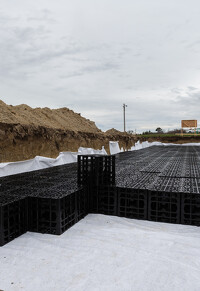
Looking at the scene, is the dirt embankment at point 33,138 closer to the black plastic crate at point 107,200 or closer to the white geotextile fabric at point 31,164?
the white geotextile fabric at point 31,164

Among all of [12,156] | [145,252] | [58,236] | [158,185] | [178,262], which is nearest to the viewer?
[178,262]

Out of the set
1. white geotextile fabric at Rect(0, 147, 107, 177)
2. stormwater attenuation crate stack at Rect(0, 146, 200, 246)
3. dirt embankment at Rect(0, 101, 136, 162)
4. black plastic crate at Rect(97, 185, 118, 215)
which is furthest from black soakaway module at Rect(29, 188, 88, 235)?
dirt embankment at Rect(0, 101, 136, 162)

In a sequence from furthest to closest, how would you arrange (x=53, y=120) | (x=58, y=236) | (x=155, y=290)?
(x=53, y=120) → (x=58, y=236) → (x=155, y=290)

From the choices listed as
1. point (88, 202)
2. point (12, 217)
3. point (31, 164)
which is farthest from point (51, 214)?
point (31, 164)

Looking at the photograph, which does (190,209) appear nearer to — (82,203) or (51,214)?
(82,203)

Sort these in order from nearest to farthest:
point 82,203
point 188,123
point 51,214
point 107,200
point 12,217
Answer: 1. point 12,217
2. point 51,214
3. point 82,203
4. point 107,200
5. point 188,123

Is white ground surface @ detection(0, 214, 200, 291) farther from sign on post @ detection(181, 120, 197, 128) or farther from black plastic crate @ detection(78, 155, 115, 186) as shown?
sign on post @ detection(181, 120, 197, 128)

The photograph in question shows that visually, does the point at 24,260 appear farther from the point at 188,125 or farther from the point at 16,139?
the point at 188,125

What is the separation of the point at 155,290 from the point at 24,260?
5.10 feet

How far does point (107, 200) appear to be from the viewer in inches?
173

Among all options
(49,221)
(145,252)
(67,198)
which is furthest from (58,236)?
(145,252)

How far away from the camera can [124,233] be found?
3479 millimetres

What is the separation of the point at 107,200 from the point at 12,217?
1.79 metres

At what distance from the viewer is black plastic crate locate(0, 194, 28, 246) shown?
3078 mm
